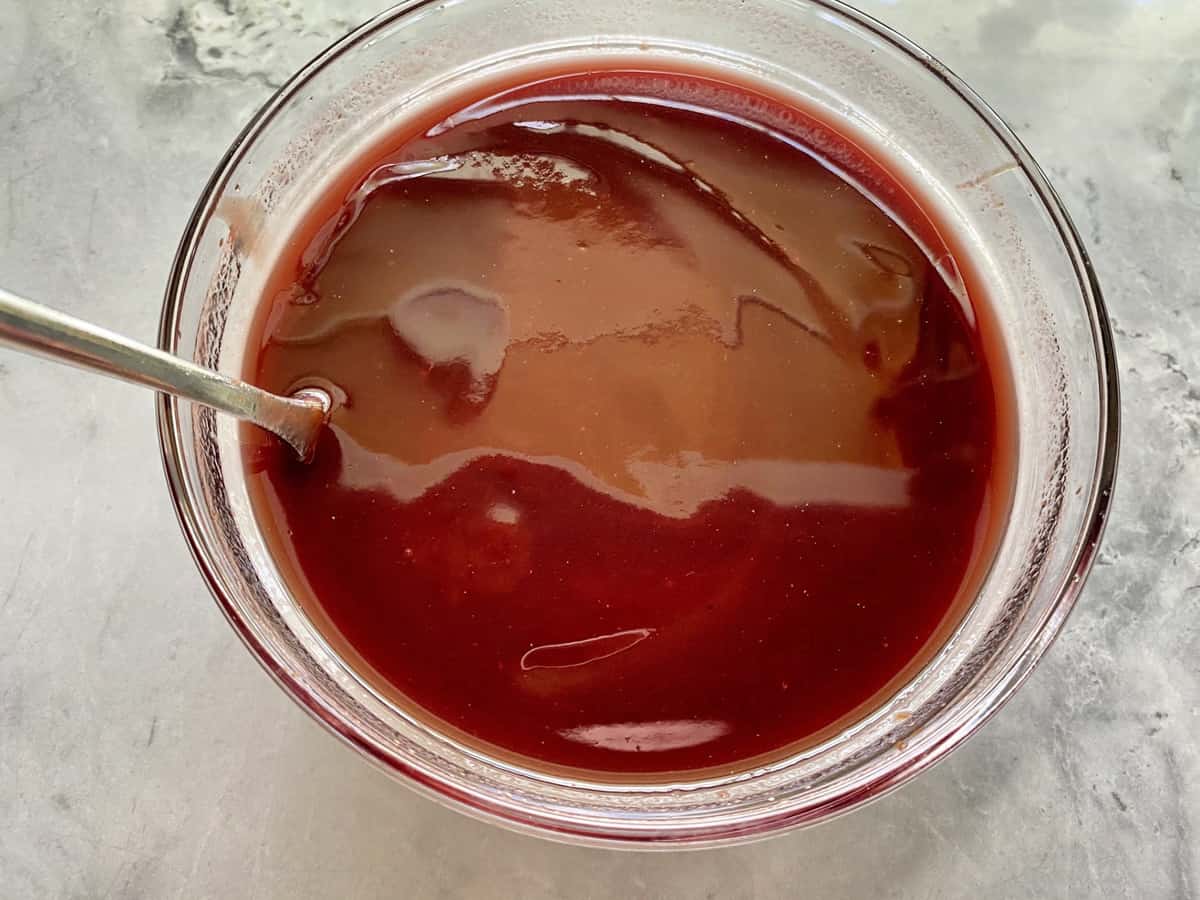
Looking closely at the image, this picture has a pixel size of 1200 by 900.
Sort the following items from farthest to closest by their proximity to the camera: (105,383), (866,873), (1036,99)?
(1036,99), (105,383), (866,873)

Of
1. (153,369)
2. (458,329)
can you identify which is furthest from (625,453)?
(153,369)

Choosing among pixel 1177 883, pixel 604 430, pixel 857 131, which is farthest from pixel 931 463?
pixel 1177 883

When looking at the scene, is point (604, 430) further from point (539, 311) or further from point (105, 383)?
point (105, 383)

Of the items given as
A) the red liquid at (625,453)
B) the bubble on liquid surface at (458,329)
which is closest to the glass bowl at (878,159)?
the red liquid at (625,453)

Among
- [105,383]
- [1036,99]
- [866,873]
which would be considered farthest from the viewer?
[1036,99]

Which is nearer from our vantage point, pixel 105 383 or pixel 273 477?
pixel 273 477

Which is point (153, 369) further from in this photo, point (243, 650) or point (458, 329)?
point (243, 650)
